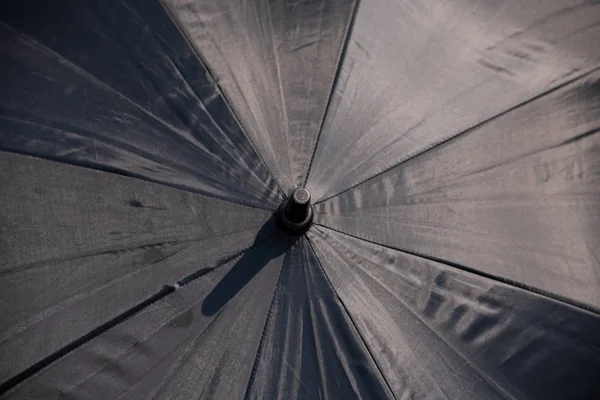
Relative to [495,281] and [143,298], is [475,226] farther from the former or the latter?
[143,298]

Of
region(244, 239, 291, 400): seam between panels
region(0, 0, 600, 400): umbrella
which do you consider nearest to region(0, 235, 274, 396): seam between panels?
region(0, 0, 600, 400): umbrella

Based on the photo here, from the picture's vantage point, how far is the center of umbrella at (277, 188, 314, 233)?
5.99 ft

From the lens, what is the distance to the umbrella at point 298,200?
1768mm

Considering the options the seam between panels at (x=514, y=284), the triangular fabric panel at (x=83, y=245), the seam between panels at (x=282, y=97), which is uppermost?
the seam between panels at (x=282, y=97)

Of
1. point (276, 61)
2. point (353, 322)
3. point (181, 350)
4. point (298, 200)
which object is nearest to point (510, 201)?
point (353, 322)

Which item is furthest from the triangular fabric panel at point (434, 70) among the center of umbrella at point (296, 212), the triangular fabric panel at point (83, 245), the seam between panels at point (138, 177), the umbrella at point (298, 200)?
the triangular fabric panel at point (83, 245)

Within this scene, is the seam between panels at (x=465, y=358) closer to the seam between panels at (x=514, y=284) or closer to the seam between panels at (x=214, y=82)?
the seam between panels at (x=514, y=284)

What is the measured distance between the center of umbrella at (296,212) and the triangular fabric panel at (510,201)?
10 centimetres

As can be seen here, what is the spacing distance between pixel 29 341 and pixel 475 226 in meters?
1.49

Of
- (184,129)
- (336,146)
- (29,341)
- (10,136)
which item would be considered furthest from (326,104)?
(29,341)

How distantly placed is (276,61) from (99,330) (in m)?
1.11

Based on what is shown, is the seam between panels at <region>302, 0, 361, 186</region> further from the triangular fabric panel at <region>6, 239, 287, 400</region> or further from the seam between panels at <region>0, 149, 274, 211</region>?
the triangular fabric panel at <region>6, 239, 287, 400</region>

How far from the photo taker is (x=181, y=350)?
5.80ft

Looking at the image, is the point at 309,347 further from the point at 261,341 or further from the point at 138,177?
the point at 138,177
